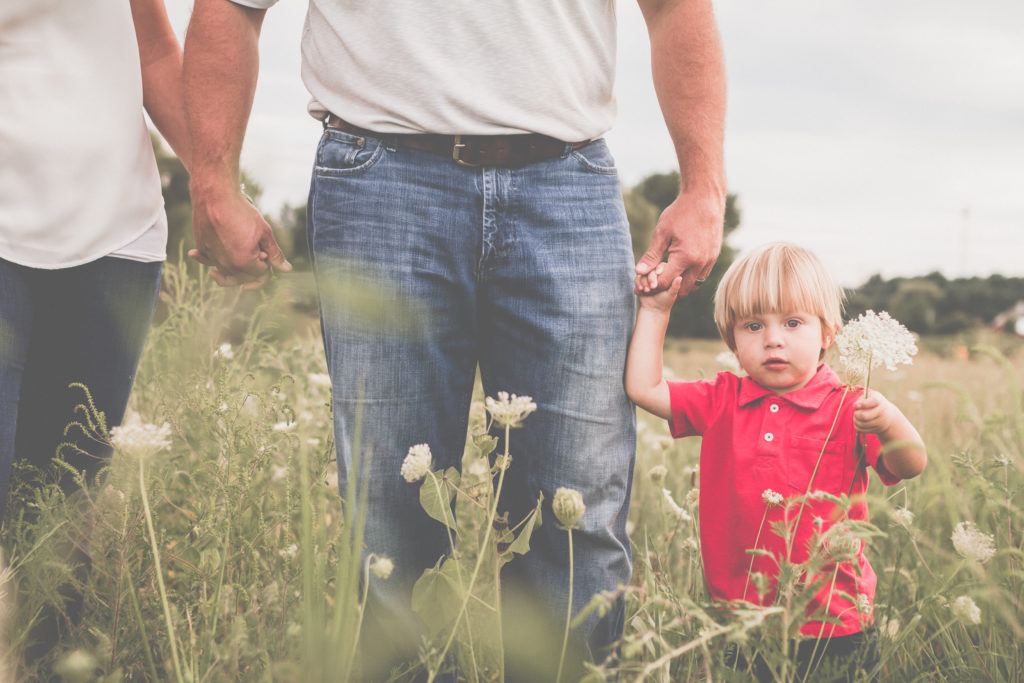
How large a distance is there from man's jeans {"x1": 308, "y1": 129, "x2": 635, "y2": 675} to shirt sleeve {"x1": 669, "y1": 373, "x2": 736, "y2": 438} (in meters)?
0.15

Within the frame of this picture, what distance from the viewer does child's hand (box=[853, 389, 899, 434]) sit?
1530 mm

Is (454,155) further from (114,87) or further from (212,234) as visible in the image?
(114,87)

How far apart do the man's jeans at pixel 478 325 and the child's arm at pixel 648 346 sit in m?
0.03

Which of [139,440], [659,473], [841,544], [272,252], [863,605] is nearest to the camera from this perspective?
[139,440]

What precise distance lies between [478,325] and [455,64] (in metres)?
0.57

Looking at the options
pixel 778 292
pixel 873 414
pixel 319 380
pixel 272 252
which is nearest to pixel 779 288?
pixel 778 292

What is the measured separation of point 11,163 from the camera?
150cm

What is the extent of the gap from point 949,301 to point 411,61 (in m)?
54.6

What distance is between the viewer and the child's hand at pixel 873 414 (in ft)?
5.02

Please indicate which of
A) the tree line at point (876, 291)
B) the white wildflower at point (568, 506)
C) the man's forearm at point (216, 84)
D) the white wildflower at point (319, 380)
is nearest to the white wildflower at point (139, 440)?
the white wildflower at point (568, 506)

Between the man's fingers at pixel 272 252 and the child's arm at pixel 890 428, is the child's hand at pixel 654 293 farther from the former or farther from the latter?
the man's fingers at pixel 272 252

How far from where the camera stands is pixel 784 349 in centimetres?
179

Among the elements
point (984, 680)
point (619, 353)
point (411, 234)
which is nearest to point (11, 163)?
point (411, 234)

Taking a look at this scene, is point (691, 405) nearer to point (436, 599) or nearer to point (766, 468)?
point (766, 468)
